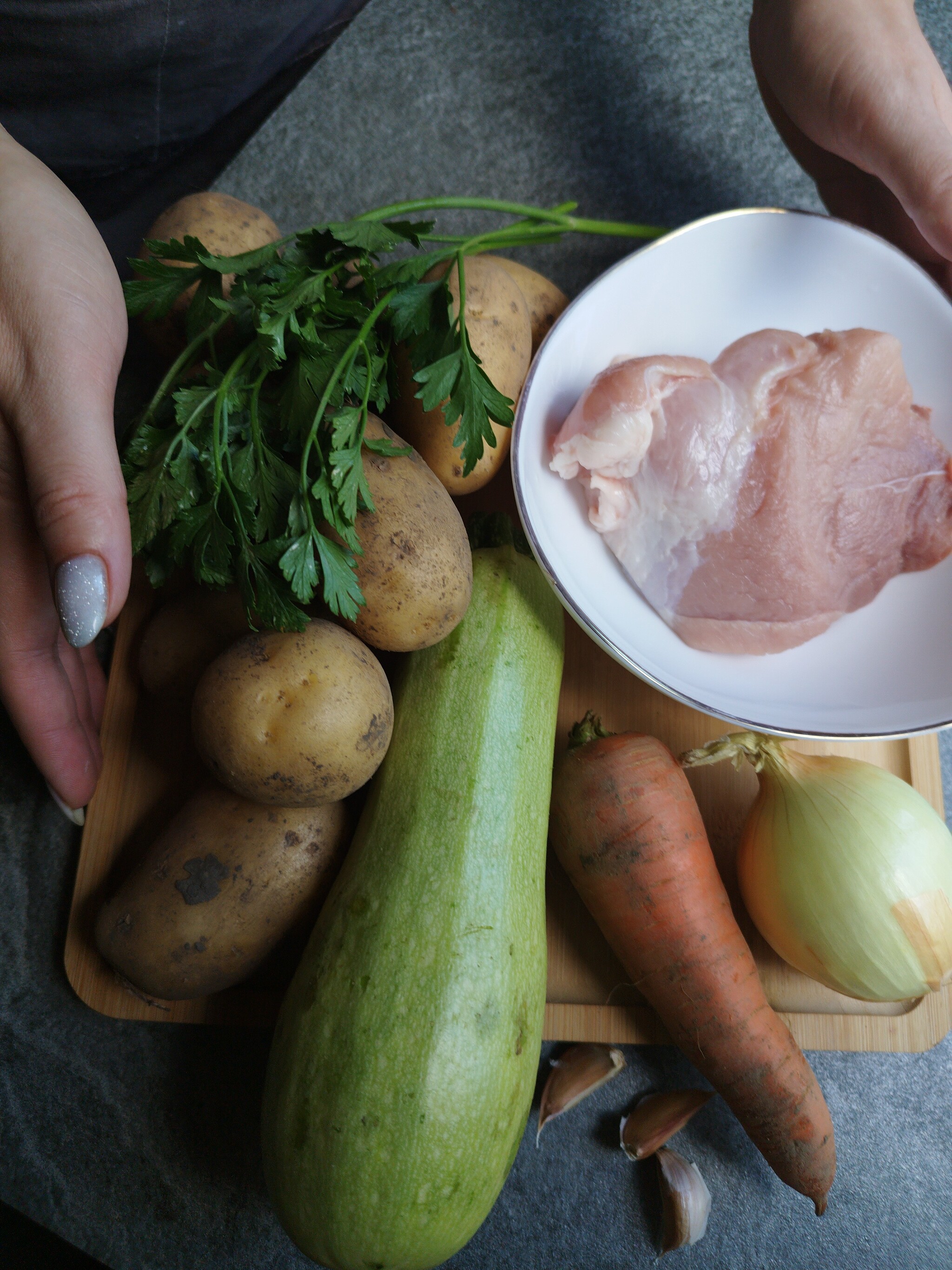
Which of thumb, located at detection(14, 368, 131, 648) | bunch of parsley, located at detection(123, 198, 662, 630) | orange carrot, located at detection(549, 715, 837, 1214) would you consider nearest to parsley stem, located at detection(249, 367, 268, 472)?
bunch of parsley, located at detection(123, 198, 662, 630)

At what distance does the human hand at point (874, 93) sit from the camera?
36.5 inches

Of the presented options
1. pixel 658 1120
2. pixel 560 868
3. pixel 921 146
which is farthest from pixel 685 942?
pixel 921 146

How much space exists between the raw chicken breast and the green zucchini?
0.69ft

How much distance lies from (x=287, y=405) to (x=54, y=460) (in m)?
0.22

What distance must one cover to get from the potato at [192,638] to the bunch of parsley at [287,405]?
5 centimetres

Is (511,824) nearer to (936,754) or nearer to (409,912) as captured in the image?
(409,912)

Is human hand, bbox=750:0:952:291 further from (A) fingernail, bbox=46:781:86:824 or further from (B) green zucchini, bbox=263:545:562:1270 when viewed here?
(A) fingernail, bbox=46:781:86:824

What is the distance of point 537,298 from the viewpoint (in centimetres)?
104

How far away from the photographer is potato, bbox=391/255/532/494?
884mm

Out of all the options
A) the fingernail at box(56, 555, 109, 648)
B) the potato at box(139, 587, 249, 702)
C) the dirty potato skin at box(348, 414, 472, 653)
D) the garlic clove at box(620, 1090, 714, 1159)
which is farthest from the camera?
the garlic clove at box(620, 1090, 714, 1159)

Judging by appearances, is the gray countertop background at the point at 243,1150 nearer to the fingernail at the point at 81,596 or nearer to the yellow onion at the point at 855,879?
the yellow onion at the point at 855,879

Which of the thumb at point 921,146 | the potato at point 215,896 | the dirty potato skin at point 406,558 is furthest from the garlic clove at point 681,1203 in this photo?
the thumb at point 921,146

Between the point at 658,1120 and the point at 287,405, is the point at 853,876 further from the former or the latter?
the point at 287,405

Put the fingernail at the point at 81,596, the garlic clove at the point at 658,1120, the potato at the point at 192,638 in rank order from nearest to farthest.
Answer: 1. the fingernail at the point at 81,596
2. the potato at the point at 192,638
3. the garlic clove at the point at 658,1120
